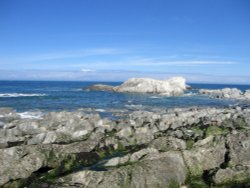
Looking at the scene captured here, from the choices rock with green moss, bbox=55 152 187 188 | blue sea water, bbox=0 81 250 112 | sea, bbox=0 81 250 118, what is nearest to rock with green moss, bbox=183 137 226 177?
rock with green moss, bbox=55 152 187 188

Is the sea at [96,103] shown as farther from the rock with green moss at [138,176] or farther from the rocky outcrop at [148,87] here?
the rock with green moss at [138,176]

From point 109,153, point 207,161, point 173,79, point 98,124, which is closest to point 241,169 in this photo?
point 207,161

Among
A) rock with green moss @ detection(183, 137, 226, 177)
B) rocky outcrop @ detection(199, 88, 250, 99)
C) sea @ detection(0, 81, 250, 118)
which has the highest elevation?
rock with green moss @ detection(183, 137, 226, 177)

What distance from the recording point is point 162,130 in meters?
27.3

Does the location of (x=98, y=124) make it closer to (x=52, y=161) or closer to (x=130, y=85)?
(x=52, y=161)

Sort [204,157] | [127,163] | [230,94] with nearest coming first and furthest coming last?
[127,163] → [204,157] → [230,94]

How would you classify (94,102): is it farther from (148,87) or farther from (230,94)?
(230,94)

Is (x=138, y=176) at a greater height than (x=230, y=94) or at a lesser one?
greater

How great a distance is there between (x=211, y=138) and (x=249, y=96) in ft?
277

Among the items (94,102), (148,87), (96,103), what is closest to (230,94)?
(148,87)

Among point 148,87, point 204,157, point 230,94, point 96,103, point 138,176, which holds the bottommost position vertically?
point 96,103

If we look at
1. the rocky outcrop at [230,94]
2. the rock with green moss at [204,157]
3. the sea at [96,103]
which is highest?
the rock with green moss at [204,157]

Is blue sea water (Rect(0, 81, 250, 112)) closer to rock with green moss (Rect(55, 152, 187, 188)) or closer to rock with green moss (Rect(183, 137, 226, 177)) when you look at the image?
rock with green moss (Rect(183, 137, 226, 177))

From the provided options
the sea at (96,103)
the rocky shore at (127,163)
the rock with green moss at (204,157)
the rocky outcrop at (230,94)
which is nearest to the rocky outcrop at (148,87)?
the rocky outcrop at (230,94)
